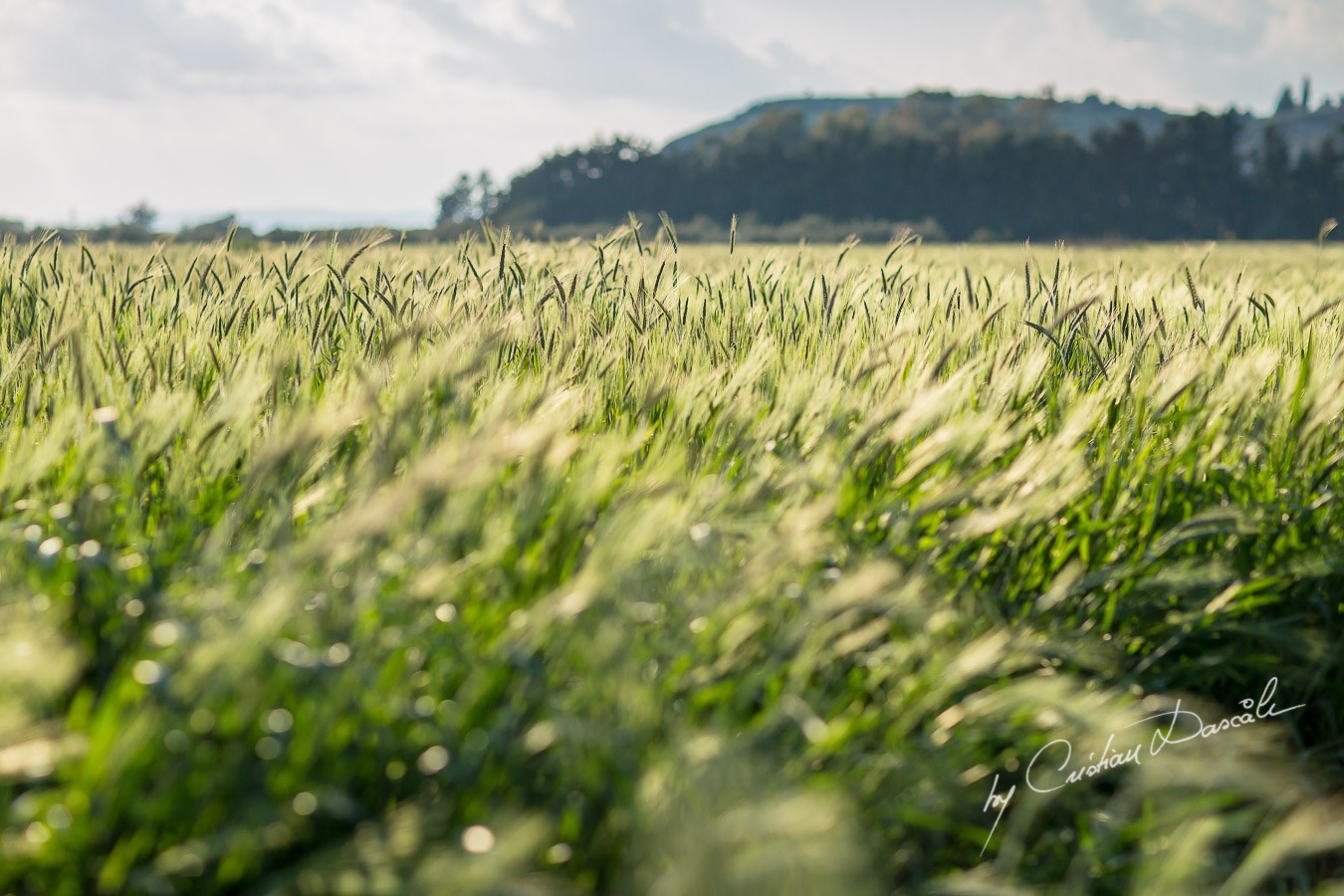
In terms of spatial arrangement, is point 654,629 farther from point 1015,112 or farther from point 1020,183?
point 1015,112

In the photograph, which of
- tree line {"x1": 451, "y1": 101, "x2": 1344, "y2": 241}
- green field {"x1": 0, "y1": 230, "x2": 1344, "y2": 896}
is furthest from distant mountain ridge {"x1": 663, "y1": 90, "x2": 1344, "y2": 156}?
green field {"x1": 0, "y1": 230, "x2": 1344, "y2": 896}

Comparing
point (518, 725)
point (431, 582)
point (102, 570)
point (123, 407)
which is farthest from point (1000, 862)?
point (123, 407)

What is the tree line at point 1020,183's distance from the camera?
160 feet

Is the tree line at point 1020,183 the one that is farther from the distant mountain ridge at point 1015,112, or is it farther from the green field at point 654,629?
the green field at point 654,629

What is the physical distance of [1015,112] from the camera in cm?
6900

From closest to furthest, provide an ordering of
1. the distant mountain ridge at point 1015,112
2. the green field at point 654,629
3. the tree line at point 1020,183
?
the green field at point 654,629 → the tree line at point 1020,183 → the distant mountain ridge at point 1015,112

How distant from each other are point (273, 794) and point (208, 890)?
3.4 inches

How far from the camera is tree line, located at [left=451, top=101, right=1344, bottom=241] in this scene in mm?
48688

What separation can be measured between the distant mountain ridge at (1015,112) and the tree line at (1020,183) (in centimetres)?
1254

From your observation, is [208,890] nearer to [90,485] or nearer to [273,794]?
[273,794]

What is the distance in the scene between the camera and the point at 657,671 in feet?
3.47

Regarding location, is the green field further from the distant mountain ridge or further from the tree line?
the distant mountain ridge

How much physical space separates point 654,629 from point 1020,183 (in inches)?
2088

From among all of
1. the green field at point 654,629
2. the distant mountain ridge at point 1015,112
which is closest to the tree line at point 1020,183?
the distant mountain ridge at point 1015,112
